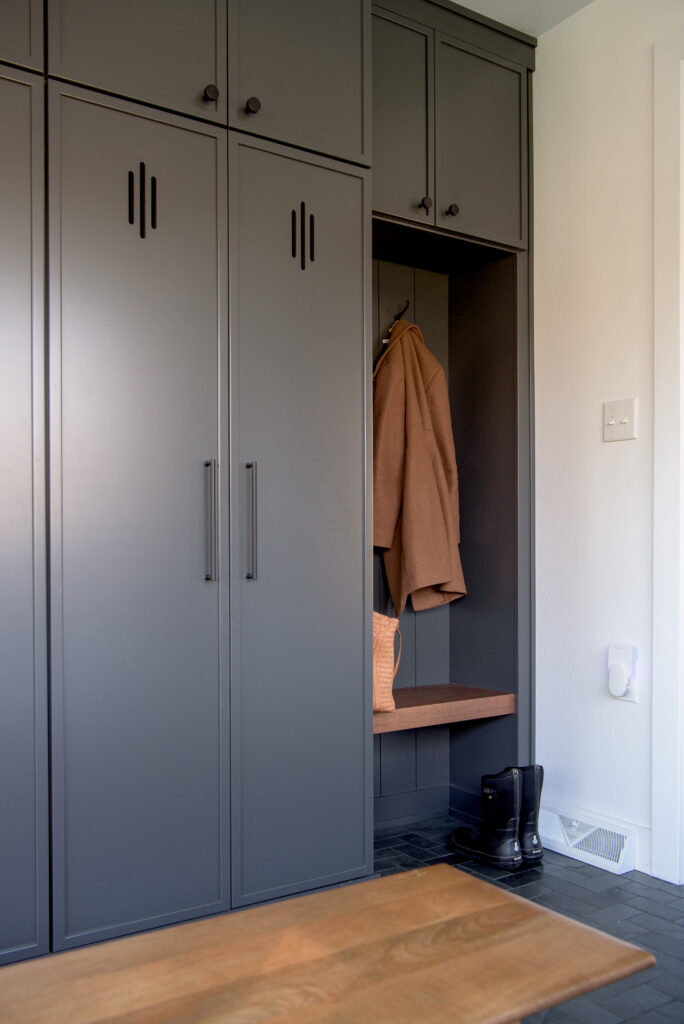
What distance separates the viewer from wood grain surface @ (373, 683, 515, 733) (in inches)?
109

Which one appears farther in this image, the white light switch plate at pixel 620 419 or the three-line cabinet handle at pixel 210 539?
the white light switch plate at pixel 620 419

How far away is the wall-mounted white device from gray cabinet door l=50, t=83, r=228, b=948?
4.43 feet

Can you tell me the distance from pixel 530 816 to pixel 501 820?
121 mm

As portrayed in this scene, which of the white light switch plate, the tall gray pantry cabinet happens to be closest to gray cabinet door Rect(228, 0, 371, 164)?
the tall gray pantry cabinet

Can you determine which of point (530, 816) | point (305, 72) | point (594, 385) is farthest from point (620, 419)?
point (305, 72)

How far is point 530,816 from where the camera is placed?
2773 millimetres

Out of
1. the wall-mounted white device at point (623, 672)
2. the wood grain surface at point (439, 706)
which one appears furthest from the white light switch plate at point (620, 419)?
the wood grain surface at point (439, 706)

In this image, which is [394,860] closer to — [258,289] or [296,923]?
[296,923]

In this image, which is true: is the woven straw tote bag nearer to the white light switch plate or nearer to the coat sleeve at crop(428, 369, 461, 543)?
the coat sleeve at crop(428, 369, 461, 543)

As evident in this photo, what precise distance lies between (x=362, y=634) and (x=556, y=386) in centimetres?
125

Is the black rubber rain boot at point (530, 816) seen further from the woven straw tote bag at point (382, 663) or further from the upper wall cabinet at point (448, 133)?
the upper wall cabinet at point (448, 133)

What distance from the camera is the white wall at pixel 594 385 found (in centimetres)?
275

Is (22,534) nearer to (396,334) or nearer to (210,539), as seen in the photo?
(210,539)

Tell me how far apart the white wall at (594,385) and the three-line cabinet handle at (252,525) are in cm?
128
